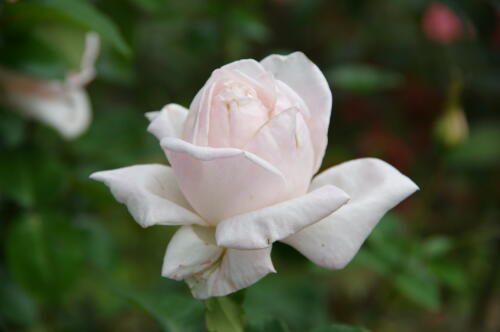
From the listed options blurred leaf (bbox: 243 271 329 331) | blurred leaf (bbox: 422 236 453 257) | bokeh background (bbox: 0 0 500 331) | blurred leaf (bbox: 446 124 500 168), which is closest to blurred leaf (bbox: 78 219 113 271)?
bokeh background (bbox: 0 0 500 331)

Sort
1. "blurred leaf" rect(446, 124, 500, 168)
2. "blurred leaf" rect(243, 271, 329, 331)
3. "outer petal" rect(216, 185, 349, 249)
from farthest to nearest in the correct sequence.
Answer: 1. "blurred leaf" rect(446, 124, 500, 168)
2. "blurred leaf" rect(243, 271, 329, 331)
3. "outer petal" rect(216, 185, 349, 249)

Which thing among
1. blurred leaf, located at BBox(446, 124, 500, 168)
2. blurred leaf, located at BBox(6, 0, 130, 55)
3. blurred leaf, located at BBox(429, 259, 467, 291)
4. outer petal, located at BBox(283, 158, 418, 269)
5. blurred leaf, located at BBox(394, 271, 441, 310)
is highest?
blurred leaf, located at BBox(6, 0, 130, 55)

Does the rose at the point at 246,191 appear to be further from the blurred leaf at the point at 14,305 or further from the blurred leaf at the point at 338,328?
the blurred leaf at the point at 14,305

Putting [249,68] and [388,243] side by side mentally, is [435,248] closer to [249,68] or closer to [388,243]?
[388,243]

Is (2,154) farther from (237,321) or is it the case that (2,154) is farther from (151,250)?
(151,250)

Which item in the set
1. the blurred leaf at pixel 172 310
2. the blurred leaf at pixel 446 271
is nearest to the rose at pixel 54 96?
the blurred leaf at pixel 172 310

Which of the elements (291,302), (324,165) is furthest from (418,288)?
(324,165)

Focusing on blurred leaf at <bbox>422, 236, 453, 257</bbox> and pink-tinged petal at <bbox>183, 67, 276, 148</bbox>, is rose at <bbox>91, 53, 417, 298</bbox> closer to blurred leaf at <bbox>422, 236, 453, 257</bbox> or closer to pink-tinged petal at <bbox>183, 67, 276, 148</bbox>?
A: pink-tinged petal at <bbox>183, 67, 276, 148</bbox>
